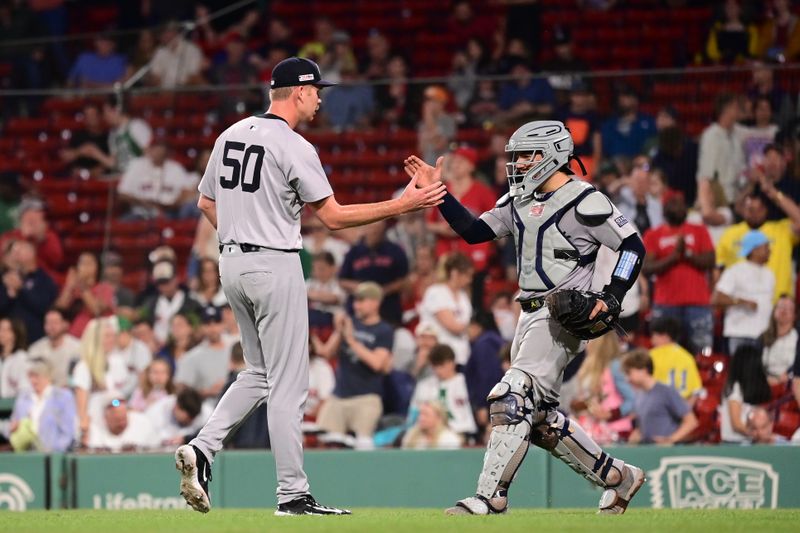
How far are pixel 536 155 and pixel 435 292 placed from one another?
171 inches

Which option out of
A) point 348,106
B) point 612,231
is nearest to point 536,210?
point 612,231

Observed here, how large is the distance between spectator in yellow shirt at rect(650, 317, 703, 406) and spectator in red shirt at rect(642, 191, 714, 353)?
78 mm

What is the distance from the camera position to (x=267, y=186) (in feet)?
23.4

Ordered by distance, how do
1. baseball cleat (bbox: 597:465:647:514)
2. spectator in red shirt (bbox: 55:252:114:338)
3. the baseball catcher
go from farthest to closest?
spectator in red shirt (bbox: 55:252:114:338), baseball cleat (bbox: 597:465:647:514), the baseball catcher

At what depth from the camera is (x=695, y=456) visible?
1078cm

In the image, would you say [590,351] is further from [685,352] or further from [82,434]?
[82,434]

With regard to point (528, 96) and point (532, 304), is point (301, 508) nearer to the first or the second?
point (532, 304)

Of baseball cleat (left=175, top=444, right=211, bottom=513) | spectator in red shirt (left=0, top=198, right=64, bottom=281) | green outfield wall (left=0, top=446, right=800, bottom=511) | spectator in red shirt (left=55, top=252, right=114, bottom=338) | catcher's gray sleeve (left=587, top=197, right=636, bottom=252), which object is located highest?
catcher's gray sleeve (left=587, top=197, right=636, bottom=252)

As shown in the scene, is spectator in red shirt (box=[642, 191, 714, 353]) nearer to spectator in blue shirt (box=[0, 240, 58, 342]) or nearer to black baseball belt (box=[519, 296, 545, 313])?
black baseball belt (box=[519, 296, 545, 313])

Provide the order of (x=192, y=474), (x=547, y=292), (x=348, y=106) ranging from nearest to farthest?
(x=192, y=474)
(x=547, y=292)
(x=348, y=106)

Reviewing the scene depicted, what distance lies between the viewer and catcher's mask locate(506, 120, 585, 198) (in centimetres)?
752

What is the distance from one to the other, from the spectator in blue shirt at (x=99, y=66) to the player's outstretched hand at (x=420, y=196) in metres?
7.29

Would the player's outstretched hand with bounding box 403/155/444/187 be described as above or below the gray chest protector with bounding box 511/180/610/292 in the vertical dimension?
above

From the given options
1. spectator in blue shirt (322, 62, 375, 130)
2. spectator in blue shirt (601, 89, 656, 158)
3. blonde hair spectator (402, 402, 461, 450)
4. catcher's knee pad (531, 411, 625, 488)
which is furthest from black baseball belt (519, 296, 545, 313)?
spectator in blue shirt (322, 62, 375, 130)
